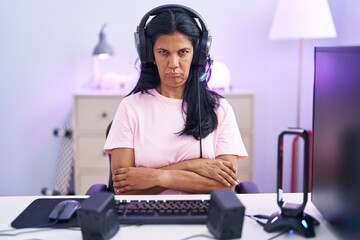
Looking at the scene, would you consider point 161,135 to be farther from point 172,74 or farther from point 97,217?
point 97,217

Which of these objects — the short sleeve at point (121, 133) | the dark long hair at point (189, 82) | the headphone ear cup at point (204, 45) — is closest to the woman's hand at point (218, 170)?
the dark long hair at point (189, 82)

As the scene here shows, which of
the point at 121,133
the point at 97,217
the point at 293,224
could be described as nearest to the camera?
the point at 97,217

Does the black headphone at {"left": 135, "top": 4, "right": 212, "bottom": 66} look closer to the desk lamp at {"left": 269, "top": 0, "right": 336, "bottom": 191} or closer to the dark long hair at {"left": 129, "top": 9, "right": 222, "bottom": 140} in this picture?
the dark long hair at {"left": 129, "top": 9, "right": 222, "bottom": 140}

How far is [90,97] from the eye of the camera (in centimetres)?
260

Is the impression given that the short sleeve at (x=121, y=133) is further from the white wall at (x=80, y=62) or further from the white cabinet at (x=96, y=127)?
the white wall at (x=80, y=62)

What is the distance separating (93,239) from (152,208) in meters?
0.21

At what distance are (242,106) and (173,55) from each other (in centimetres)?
122

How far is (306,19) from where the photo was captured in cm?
253

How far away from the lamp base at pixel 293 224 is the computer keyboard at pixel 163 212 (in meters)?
0.16

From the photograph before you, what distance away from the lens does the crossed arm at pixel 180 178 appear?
143 cm

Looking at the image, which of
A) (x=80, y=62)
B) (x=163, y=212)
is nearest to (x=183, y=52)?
(x=163, y=212)

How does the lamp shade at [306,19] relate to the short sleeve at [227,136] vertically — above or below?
above

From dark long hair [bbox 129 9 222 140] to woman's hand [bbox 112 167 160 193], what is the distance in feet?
0.71

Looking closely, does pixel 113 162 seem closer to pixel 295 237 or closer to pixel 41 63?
pixel 295 237
